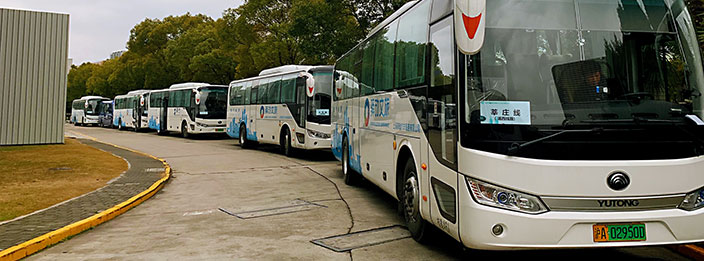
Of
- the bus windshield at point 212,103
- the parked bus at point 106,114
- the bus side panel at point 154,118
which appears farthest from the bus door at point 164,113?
the parked bus at point 106,114

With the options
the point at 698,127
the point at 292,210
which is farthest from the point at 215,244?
the point at 698,127

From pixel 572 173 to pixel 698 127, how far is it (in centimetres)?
119

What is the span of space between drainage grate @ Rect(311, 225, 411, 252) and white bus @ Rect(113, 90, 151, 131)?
34604 mm

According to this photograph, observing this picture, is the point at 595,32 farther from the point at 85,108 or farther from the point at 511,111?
the point at 85,108

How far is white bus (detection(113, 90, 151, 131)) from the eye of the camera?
38906mm

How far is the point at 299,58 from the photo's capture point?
34.1 metres

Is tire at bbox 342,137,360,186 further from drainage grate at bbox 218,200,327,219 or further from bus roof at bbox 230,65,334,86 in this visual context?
bus roof at bbox 230,65,334,86

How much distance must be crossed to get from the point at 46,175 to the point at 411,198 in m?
9.39

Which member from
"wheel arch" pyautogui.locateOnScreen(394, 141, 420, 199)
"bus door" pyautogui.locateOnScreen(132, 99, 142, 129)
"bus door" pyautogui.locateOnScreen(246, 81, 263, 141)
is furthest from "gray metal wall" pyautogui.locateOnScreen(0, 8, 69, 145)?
"bus door" pyautogui.locateOnScreen(132, 99, 142, 129)

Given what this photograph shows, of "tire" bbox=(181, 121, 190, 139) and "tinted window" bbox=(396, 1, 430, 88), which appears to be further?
"tire" bbox=(181, 121, 190, 139)

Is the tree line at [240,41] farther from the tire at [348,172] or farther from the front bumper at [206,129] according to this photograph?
the tire at [348,172]

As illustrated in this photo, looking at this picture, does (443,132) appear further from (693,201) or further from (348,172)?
(348,172)

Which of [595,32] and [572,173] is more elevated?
[595,32]

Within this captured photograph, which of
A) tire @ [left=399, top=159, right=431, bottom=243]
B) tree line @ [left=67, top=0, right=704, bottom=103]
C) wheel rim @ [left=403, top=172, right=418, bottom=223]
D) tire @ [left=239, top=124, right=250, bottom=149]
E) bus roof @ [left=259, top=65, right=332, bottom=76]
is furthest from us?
tree line @ [left=67, top=0, right=704, bottom=103]
